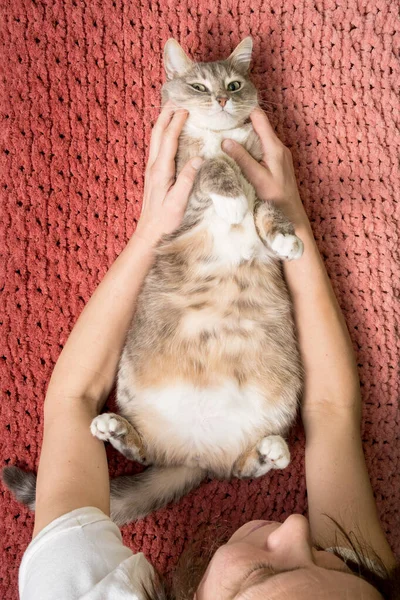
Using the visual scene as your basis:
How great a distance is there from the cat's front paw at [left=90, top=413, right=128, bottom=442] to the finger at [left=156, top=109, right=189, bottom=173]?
2.25ft

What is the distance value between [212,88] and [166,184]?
31 cm

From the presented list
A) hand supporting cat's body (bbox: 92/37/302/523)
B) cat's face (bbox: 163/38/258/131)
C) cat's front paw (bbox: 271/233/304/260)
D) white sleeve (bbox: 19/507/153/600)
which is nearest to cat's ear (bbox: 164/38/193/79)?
cat's face (bbox: 163/38/258/131)

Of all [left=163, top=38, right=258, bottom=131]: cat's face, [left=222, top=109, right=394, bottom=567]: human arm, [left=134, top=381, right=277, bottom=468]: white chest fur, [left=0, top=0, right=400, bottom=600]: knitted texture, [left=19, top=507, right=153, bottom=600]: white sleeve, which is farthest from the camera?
[left=0, top=0, right=400, bottom=600]: knitted texture

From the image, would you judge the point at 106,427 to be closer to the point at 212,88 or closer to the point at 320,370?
the point at 320,370

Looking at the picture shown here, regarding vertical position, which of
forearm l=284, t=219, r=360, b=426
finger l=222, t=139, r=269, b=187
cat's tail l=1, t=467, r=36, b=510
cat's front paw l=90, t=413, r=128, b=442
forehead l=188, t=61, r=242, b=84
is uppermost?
forehead l=188, t=61, r=242, b=84

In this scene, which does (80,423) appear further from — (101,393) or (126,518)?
(126,518)

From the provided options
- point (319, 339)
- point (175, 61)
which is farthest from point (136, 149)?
point (319, 339)

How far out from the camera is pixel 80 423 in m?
1.22

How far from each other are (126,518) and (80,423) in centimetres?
29

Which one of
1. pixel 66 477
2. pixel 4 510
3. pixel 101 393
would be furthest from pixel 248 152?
pixel 4 510

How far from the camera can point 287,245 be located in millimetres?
1168

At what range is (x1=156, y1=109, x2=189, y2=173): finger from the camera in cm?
138

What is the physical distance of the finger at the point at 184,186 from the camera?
1.33 metres

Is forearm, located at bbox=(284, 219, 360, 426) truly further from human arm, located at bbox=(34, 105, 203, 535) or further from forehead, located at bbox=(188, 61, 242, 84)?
forehead, located at bbox=(188, 61, 242, 84)
